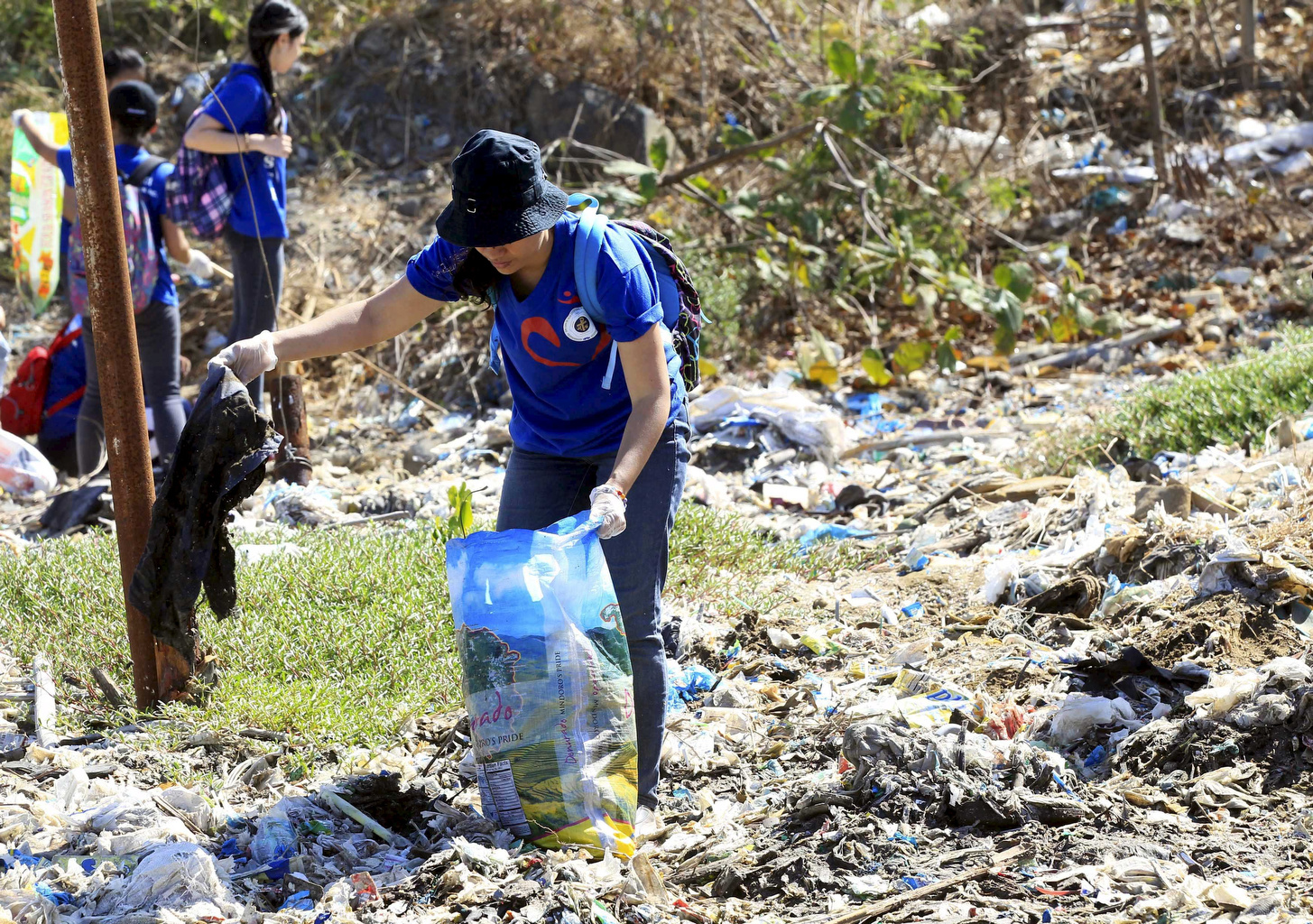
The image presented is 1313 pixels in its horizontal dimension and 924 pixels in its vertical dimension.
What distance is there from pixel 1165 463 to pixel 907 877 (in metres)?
3.18

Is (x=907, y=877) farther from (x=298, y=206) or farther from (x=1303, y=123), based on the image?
(x=1303, y=123)

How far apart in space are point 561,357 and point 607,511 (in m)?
0.38

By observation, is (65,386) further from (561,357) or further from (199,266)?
(561,357)

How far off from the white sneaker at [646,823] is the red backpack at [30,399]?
4294 mm

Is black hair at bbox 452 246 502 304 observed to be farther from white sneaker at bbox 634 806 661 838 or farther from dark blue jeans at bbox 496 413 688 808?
white sneaker at bbox 634 806 661 838

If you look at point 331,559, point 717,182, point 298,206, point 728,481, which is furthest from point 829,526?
point 298,206

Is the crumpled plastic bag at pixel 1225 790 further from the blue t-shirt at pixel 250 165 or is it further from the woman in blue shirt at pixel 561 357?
the blue t-shirt at pixel 250 165

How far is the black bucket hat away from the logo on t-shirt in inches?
8.3

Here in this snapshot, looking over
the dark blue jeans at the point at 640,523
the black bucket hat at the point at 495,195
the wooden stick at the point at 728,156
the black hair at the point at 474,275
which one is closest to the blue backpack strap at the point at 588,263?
the black bucket hat at the point at 495,195

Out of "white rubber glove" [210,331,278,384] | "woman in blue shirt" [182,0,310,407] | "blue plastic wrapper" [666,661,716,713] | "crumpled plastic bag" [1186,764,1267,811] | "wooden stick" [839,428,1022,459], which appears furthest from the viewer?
"wooden stick" [839,428,1022,459]

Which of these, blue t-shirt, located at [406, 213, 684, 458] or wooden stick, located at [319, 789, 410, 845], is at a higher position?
blue t-shirt, located at [406, 213, 684, 458]

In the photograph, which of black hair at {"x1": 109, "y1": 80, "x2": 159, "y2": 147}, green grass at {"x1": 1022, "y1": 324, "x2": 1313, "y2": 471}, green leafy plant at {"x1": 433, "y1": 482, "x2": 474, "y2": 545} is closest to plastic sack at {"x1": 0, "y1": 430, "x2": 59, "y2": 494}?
green leafy plant at {"x1": 433, "y1": 482, "x2": 474, "y2": 545}

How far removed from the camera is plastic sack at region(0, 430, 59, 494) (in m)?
3.65

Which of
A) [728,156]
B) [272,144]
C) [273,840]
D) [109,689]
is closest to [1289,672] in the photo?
[273,840]
